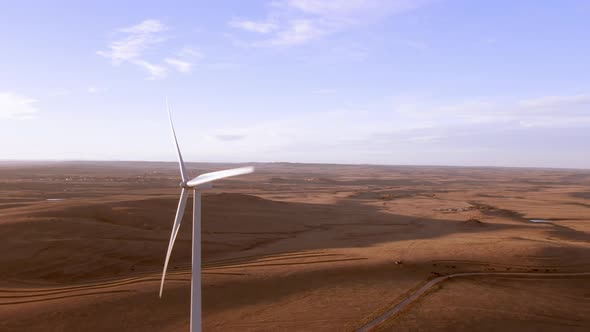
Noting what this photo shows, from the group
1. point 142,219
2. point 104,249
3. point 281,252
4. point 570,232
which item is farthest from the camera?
point 570,232

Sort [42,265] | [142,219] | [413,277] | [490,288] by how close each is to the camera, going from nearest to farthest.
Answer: [490,288] < [413,277] < [42,265] < [142,219]

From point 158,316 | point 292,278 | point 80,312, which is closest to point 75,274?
point 80,312

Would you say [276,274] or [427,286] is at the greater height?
[276,274]

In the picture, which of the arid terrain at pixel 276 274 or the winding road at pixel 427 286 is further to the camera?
the arid terrain at pixel 276 274

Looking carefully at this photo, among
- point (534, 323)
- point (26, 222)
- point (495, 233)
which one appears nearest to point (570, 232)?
point (495, 233)

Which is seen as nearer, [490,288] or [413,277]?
[490,288]

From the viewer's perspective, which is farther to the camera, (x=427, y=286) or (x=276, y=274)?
(x=276, y=274)

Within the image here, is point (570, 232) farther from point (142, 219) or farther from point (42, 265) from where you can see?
point (42, 265)

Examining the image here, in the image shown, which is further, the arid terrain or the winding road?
the arid terrain

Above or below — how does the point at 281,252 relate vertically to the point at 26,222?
below

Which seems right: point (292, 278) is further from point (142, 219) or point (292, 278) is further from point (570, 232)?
point (570, 232)
